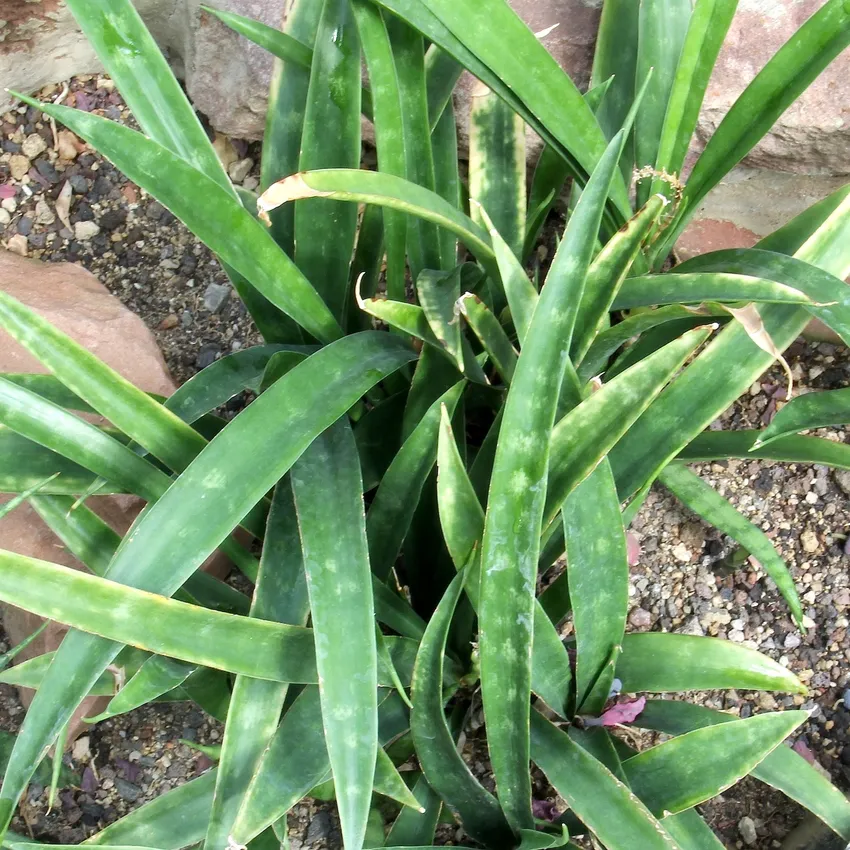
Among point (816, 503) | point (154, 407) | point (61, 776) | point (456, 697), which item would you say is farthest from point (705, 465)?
point (61, 776)

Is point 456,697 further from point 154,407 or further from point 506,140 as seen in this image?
point 506,140

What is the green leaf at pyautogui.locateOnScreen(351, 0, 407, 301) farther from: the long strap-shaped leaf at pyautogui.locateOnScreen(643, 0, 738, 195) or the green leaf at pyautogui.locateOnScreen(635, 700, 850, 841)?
the green leaf at pyautogui.locateOnScreen(635, 700, 850, 841)

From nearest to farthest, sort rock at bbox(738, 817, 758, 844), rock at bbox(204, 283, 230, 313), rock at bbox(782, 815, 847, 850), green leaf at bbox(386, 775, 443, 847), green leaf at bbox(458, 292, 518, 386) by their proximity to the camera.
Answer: green leaf at bbox(458, 292, 518, 386)
green leaf at bbox(386, 775, 443, 847)
rock at bbox(782, 815, 847, 850)
rock at bbox(738, 817, 758, 844)
rock at bbox(204, 283, 230, 313)

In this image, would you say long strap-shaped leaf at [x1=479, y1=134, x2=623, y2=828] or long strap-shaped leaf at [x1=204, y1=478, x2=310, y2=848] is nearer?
long strap-shaped leaf at [x1=479, y1=134, x2=623, y2=828]

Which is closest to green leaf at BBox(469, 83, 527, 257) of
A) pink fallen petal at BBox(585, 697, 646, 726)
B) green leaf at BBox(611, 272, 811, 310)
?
green leaf at BBox(611, 272, 811, 310)

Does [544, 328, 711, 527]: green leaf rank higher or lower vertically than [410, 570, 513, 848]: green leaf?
higher

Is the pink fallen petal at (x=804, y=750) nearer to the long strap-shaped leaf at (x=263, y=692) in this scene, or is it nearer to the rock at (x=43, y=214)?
the long strap-shaped leaf at (x=263, y=692)
